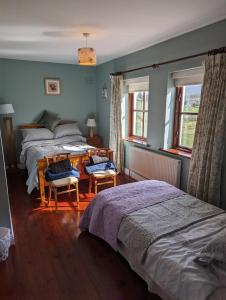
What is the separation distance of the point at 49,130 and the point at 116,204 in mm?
2974

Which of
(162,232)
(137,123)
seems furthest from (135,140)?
(162,232)

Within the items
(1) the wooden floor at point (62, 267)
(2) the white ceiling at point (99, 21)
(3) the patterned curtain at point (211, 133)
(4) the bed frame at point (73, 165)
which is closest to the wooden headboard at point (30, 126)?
(2) the white ceiling at point (99, 21)

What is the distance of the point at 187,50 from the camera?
2.73 metres

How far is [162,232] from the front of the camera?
172 centimetres

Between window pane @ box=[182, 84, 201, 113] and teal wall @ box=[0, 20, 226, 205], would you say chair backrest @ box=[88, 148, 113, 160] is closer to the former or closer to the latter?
teal wall @ box=[0, 20, 226, 205]

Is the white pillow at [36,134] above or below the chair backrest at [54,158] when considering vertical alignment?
above

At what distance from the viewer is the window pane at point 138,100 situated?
4.04 metres

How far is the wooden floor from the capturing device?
1.72m

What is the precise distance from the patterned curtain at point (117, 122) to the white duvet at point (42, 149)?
61 centimetres

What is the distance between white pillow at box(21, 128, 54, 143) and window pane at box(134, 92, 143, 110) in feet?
6.13

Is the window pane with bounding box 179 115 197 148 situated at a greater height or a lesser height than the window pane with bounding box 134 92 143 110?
lesser

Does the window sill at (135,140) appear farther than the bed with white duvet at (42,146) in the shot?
Yes

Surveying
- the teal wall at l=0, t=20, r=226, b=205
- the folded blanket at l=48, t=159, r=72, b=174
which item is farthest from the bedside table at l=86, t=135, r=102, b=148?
the folded blanket at l=48, t=159, r=72, b=174

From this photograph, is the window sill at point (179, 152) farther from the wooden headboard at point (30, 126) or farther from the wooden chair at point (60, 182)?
the wooden headboard at point (30, 126)
